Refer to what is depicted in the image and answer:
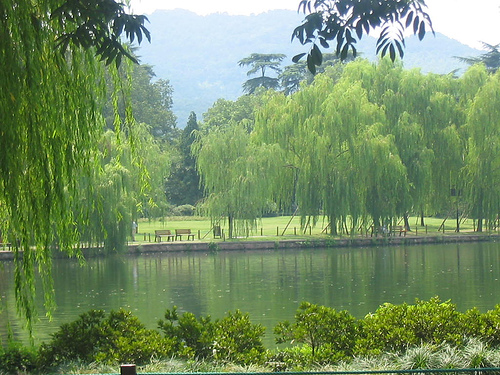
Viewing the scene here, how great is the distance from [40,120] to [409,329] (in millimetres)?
4002

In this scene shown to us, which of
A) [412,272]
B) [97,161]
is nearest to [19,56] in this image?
[97,161]

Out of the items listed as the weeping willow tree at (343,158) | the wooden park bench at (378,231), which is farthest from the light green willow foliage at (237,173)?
the wooden park bench at (378,231)

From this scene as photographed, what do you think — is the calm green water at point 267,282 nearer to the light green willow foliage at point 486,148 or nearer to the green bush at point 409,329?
the light green willow foliage at point 486,148

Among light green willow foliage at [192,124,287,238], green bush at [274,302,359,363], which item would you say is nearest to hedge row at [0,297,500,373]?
green bush at [274,302,359,363]

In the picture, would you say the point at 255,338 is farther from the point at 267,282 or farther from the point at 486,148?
the point at 486,148

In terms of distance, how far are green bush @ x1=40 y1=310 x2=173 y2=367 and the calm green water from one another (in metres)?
5.20

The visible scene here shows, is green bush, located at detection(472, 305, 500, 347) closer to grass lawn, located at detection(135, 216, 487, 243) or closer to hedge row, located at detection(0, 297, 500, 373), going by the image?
hedge row, located at detection(0, 297, 500, 373)

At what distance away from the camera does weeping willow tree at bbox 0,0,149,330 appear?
6.00m

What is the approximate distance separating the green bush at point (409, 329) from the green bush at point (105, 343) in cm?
195

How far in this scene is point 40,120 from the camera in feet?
21.0

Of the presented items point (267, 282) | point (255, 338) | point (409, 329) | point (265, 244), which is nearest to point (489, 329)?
point (409, 329)

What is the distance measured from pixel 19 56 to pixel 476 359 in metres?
4.78

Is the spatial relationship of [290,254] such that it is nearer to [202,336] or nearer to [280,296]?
[280,296]

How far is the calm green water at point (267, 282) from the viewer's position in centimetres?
1722
